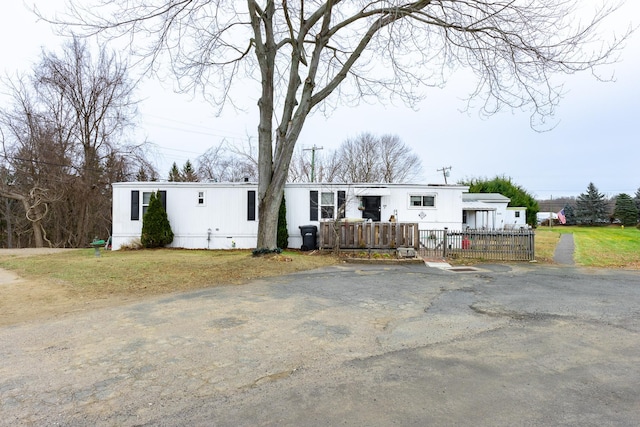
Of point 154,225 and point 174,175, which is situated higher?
point 174,175

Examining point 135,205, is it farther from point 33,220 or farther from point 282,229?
point 33,220

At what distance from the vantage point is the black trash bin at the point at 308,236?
1477 centimetres

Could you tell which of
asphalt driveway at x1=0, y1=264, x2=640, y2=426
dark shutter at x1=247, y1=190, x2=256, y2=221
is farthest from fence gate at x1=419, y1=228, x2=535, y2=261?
dark shutter at x1=247, y1=190, x2=256, y2=221

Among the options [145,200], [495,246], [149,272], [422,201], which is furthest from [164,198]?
[495,246]

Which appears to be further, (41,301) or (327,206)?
(327,206)

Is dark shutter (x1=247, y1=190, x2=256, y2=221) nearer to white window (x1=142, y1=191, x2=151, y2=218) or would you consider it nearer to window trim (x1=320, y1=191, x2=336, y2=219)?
window trim (x1=320, y1=191, x2=336, y2=219)

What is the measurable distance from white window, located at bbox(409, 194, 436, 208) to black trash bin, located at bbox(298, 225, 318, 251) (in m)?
4.35

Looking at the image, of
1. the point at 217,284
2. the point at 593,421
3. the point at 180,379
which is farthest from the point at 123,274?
the point at 593,421

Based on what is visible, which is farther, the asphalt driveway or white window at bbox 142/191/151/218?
white window at bbox 142/191/151/218

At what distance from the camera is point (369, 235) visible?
1390 cm

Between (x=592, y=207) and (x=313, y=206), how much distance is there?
183 ft

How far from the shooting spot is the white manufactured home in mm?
15461

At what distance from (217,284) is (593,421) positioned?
6.66m

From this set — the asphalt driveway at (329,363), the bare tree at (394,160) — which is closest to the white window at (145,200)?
the asphalt driveway at (329,363)
